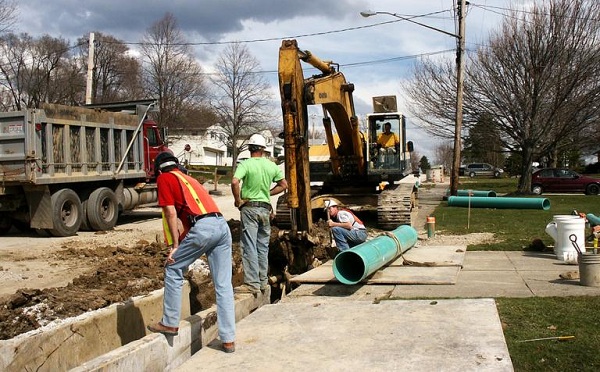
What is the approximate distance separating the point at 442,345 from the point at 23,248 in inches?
433

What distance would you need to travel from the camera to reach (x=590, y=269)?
24.8 feet

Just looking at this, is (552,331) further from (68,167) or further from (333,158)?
(68,167)

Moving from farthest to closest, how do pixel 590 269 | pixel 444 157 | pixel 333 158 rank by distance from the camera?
pixel 444 157
pixel 333 158
pixel 590 269

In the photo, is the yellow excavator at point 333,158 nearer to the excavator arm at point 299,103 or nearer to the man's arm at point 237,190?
the excavator arm at point 299,103

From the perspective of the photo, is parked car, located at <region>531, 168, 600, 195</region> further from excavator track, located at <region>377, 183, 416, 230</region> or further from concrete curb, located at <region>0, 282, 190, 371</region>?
concrete curb, located at <region>0, 282, 190, 371</region>

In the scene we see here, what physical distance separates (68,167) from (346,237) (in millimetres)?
8747

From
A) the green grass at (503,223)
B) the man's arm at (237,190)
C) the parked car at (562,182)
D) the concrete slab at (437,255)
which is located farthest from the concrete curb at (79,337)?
the parked car at (562,182)

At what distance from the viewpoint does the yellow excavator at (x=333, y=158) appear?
1124 cm

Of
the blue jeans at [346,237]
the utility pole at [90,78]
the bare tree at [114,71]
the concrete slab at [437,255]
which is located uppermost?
the bare tree at [114,71]

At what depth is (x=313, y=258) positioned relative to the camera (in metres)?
11.4

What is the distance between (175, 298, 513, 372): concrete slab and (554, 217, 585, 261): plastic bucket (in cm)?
336

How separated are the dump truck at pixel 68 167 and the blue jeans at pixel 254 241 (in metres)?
8.80

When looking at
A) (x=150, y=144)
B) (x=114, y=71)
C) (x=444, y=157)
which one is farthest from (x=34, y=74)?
(x=444, y=157)

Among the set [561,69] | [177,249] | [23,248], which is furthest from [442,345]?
[561,69]
